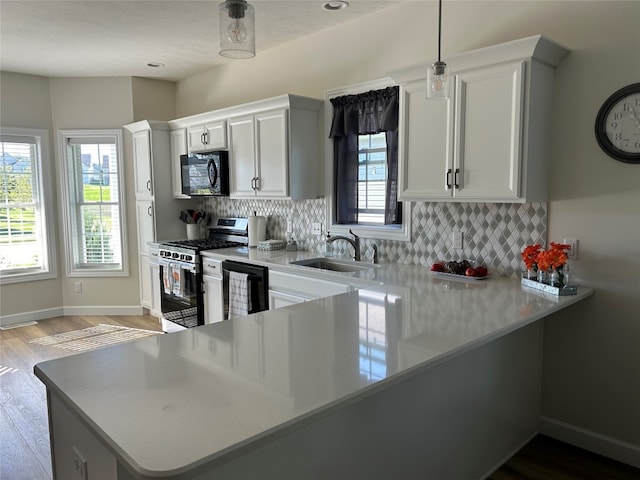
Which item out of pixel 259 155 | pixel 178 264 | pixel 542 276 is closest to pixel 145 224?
pixel 178 264

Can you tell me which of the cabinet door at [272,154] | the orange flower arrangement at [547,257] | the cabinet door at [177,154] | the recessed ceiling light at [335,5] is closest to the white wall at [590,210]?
the orange flower arrangement at [547,257]

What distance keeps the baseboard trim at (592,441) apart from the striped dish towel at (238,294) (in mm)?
2233

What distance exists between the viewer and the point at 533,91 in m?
2.50

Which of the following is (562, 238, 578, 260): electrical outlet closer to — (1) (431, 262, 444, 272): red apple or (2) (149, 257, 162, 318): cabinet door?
(1) (431, 262, 444, 272): red apple

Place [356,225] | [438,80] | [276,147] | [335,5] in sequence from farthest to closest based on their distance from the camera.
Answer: [276,147] → [356,225] → [335,5] → [438,80]

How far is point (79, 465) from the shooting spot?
142 centimetres

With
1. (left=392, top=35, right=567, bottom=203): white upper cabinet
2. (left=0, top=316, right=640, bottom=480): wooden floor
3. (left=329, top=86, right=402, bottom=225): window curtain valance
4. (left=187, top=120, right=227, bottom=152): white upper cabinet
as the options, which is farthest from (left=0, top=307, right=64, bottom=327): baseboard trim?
(left=392, top=35, right=567, bottom=203): white upper cabinet

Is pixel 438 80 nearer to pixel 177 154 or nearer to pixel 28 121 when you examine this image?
pixel 177 154

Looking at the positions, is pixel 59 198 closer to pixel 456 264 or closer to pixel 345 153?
pixel 345 153

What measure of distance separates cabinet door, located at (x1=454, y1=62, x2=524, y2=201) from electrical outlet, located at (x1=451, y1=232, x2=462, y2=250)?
0.44 meters

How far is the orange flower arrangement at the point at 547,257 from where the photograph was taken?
7.84 ft

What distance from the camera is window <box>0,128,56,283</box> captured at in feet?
17.3

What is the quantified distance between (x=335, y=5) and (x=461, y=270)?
2081mm

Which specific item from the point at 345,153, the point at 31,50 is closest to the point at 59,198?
the point at 31,50
